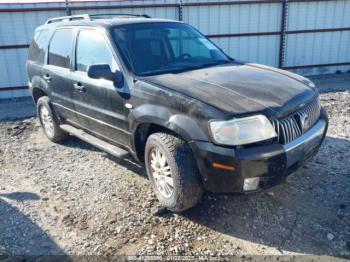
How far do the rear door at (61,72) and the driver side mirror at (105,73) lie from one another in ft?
3.77

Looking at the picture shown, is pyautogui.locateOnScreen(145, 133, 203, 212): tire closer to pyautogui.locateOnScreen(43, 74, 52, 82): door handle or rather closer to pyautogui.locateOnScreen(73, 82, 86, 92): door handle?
pyautogui.locateOnScreen(73, 82, 86, 92): door handle

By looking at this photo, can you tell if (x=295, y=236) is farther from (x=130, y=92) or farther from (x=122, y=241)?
(x=130, y=92)

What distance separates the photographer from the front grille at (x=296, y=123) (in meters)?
3.17

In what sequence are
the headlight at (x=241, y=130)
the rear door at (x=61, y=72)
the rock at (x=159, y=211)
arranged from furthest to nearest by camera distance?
the rear door at (x=61, y=72), the rock at (x=159, y=211), the headlight at (x=241, y=130)

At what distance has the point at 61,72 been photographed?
5023mm

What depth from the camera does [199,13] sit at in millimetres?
10758

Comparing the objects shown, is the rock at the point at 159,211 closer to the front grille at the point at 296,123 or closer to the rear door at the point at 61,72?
the front grille at the point at 296,123

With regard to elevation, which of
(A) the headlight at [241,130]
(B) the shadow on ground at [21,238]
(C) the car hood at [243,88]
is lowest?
(B) the shadow on ground at [21,238]

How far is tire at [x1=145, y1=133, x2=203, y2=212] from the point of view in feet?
10.8

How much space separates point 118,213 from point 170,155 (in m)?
0.98

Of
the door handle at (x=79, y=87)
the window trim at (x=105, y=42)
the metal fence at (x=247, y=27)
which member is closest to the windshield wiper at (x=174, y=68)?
the window trim at (x=105, y=42)

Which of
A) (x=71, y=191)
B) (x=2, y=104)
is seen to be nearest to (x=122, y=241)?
(x=71, y=191)

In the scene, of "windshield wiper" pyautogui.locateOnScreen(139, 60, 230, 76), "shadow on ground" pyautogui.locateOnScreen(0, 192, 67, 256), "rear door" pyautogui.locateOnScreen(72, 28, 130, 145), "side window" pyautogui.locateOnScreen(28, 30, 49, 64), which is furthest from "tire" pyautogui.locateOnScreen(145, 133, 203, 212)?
"side window" pyautogui.locateOnScreen(28, 30, 49, 64)

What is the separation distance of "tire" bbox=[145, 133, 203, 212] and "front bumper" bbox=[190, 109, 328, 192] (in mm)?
122
